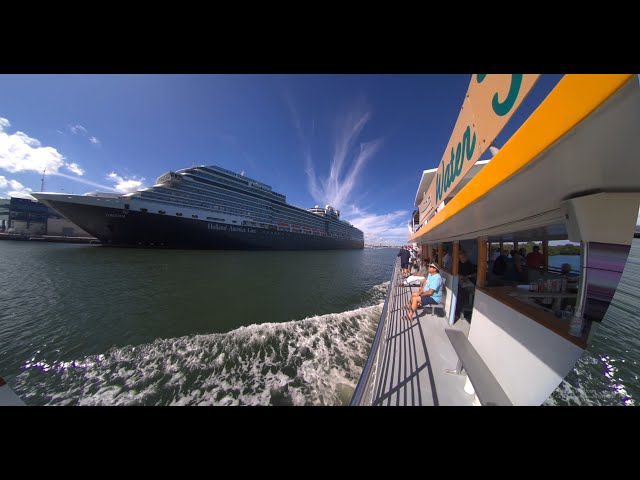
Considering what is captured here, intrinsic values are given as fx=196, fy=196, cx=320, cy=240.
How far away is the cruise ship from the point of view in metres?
22.6

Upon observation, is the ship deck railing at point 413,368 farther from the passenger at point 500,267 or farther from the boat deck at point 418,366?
the passenger at point 500,267

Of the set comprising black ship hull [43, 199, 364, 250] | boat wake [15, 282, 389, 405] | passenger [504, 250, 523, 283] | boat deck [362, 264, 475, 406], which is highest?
black ship hull [43, 199, 364, 250]

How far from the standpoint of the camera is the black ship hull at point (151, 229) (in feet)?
73.9

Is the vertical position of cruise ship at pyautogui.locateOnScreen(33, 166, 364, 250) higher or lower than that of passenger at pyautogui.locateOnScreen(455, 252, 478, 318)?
higher

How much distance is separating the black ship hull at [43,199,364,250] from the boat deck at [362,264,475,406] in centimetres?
2789

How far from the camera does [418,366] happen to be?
2.67m

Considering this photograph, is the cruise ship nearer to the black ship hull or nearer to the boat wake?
→ the black ship hull

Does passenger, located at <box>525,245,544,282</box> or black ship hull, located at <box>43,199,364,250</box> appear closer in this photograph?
passenger, located at <box>525,245,544,282</box>

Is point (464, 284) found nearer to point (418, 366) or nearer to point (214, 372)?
point (418, 366)

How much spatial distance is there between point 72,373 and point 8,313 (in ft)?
18.9

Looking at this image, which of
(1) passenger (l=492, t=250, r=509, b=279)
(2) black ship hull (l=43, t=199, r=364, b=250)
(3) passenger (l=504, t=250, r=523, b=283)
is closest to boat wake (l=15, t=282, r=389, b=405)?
(1) passenger (l=492, t=250, r=509, b=279)

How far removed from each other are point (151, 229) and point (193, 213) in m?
4.81
